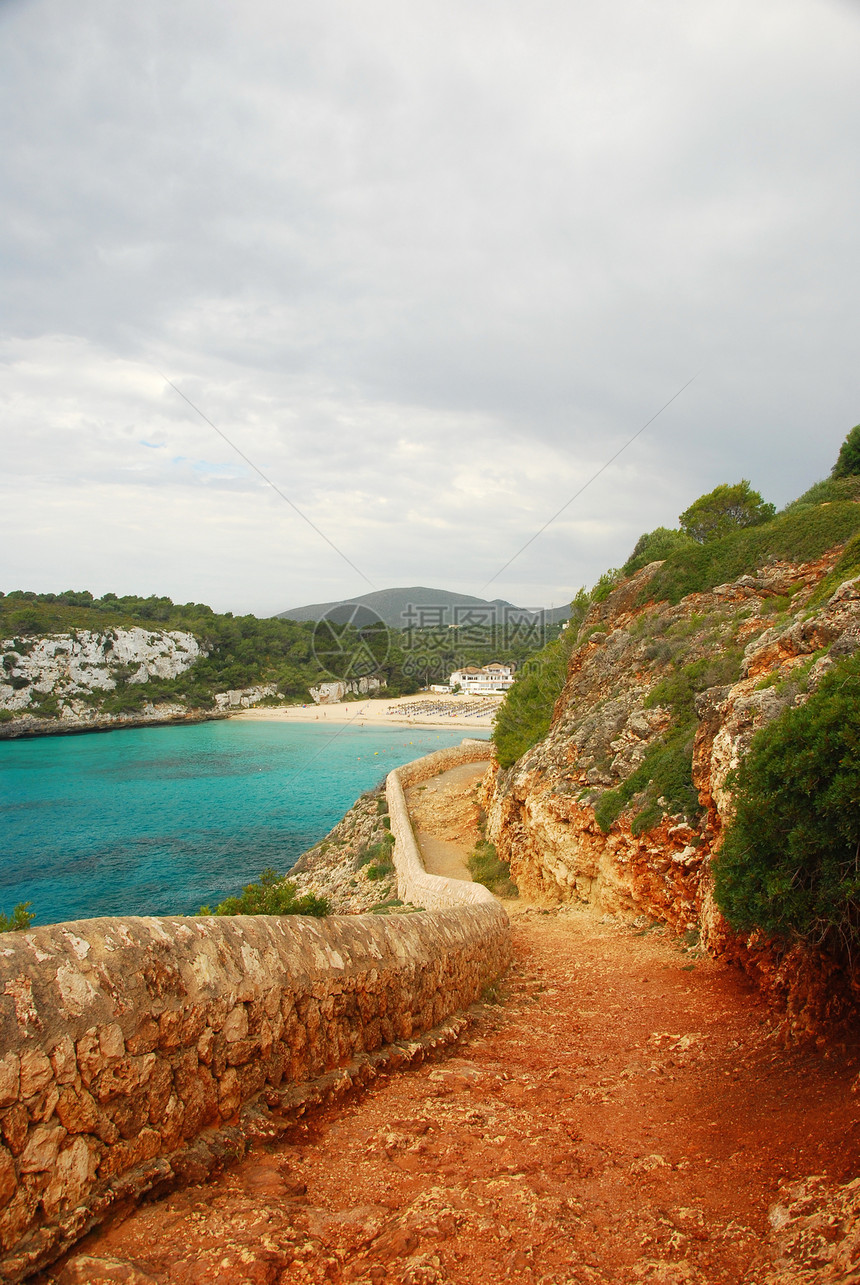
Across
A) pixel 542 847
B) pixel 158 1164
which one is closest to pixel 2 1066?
pixel 158 1164

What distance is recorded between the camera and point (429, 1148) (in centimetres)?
332

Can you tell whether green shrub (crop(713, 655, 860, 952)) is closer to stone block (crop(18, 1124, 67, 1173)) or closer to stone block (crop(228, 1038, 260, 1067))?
stone block (crop(228, 1038, 260, 1067))

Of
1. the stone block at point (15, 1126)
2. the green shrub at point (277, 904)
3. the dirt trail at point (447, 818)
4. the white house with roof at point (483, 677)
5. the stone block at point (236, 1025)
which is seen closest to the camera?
the stone block at point (15, 1126)

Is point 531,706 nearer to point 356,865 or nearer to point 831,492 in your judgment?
point 356,865

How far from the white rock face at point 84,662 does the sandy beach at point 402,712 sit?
503 inches

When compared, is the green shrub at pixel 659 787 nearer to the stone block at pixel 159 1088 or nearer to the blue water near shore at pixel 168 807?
the stone block at pixel 159 1088

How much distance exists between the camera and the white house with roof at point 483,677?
91000mm

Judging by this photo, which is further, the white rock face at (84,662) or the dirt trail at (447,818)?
the white rock face at (84,662)

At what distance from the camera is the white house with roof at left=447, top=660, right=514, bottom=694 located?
3583 inches

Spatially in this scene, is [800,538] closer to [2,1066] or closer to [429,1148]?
[429,1148]

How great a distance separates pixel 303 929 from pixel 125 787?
49.7 meters

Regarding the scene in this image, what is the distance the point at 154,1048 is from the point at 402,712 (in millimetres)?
78784

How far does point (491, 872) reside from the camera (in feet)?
51.3

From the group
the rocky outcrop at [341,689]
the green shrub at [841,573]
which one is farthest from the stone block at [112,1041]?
the rocky outcrop at [341,689]
